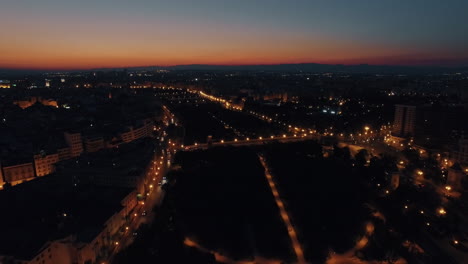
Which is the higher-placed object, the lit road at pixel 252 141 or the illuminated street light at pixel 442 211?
Result: the lit road at pixel 252 141

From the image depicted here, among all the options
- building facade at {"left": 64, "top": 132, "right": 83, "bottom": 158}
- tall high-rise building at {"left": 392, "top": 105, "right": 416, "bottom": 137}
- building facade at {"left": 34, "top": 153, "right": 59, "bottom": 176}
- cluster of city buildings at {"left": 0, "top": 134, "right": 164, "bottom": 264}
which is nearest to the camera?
cluster of city buildings at {"left": 0, "top": 134, "right": 164, "bottom": 264}

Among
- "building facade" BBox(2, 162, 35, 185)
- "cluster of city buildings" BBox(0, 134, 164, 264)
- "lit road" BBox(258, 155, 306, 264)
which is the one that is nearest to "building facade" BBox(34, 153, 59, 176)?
"building facade" BBox(2, 162, 35, 185)

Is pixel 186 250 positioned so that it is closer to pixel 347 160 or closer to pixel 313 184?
pixel 313 184

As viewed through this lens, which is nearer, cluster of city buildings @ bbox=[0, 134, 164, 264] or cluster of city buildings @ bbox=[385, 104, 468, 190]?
cluster of city buildings @ bbox=[0, 134, 164, 264]

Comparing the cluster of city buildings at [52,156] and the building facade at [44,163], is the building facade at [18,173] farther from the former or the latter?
the building facade at [44,163]

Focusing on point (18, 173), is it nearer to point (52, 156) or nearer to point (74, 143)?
point (52, 156)

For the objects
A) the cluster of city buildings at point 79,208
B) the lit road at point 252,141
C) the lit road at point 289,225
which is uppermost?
the cluster of city buildings at point 79,208

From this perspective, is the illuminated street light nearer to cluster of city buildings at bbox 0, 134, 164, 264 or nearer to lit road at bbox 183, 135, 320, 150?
lit road at bbox 183, 135, 320, 150

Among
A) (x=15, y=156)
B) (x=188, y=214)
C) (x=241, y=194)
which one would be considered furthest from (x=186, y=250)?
(x=15, y=156)

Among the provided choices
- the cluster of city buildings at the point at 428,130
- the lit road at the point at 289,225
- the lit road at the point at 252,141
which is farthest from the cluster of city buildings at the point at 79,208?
the cluster of city buildings at the point at 428,130
